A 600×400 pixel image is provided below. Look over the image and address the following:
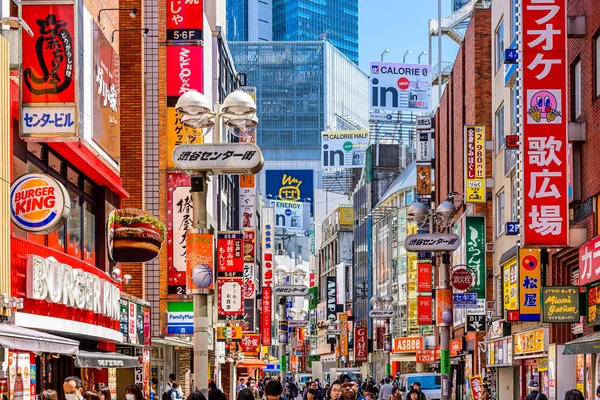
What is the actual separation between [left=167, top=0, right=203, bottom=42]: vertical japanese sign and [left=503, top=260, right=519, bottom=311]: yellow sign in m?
12.5

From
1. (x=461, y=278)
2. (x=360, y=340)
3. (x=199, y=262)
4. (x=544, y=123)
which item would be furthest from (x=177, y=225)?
(x=360, y=340)

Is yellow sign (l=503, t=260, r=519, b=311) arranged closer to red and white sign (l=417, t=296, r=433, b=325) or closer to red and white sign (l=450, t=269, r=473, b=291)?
red and white sign (l=450, t=269, r=473, b=291)

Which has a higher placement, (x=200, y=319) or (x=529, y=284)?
(x=529, y=284)

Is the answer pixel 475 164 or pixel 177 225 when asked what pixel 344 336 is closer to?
pixel 475 164

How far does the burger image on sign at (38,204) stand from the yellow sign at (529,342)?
18632 millimetres

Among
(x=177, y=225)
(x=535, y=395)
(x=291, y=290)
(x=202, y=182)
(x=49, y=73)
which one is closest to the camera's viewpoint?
(x=49, y=73)

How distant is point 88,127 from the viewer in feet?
77.9

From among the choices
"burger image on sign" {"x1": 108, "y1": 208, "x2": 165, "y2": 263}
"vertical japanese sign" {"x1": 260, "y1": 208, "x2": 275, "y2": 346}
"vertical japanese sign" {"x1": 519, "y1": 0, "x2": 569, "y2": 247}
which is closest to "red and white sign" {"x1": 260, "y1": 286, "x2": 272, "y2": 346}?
"vertical japanese sign" {"x1": 260, "y1": 208, "x2": 275, "y2": 346}

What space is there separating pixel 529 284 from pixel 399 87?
393ft

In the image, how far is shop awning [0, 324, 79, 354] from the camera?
14937mm

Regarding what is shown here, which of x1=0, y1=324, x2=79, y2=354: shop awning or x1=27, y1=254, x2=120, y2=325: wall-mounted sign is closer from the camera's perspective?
x1=0, y1=324, x2=79, y2=354: shop awning

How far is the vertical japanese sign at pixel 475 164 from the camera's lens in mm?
46906

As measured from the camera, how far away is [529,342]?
119ft

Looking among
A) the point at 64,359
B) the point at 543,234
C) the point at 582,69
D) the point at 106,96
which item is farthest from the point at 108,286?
the point at 582,69
